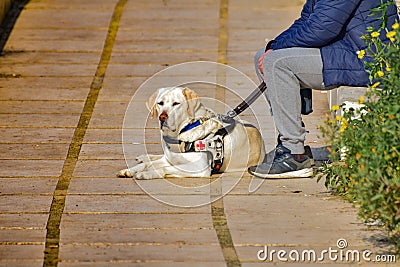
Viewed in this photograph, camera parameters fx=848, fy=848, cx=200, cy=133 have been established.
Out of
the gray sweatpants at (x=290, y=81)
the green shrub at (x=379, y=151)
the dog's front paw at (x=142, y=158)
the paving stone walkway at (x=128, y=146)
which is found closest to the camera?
the green shrub at (x=379, y=151)

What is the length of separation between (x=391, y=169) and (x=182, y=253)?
0.99m

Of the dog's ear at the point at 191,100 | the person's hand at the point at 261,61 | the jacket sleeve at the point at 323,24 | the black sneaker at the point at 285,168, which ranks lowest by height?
the black sneaker at the point at 285,168

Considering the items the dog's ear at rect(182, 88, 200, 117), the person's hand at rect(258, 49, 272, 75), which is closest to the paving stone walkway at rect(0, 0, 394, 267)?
the dog's ear at rect(182, 88, 200, 117)

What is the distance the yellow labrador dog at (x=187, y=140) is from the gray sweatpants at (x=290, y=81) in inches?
11.1

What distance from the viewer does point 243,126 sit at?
4906mm

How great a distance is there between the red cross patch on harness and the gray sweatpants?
433mm

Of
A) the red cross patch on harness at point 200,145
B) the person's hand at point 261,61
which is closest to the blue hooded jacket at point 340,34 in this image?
the person's hand at point 261,61

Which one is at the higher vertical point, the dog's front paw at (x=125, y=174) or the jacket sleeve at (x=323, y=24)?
the jacket sleeve at (x=323, y=24)

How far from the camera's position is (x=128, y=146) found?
5320mm

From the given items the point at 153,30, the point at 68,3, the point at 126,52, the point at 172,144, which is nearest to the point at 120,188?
the point at 172,144

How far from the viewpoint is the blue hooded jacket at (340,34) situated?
4543 millimetres

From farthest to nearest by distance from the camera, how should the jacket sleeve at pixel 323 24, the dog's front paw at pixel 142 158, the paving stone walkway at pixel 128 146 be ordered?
the dog's front paw at pixel 142 158 < the jacket sleeve at pixel 323 24 < the paving stone walkway at pixel 128 146

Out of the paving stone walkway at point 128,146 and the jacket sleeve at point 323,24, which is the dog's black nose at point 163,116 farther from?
the jacket sleeve at point 323,24

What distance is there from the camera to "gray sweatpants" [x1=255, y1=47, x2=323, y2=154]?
15.3 feet
